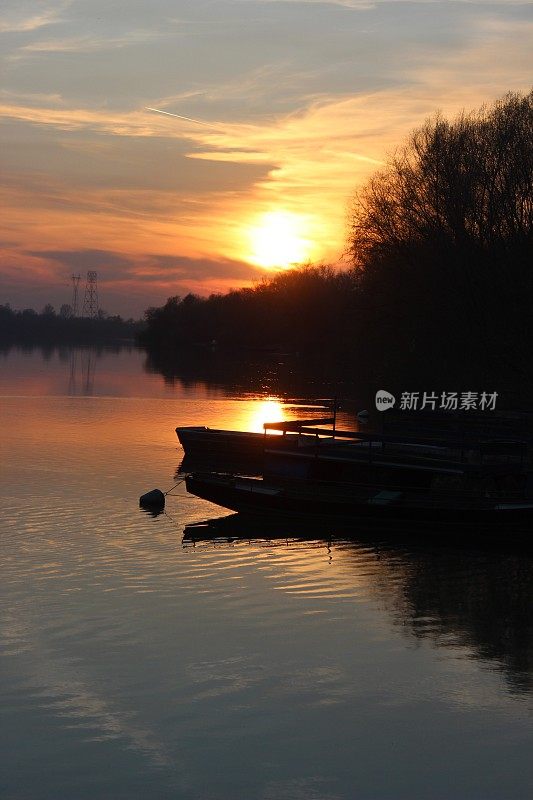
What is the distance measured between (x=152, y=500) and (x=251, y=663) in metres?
17.1

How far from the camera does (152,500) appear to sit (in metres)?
36.0

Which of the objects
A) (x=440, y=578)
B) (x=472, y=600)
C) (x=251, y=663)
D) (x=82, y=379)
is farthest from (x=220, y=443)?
(x=82, y=379)

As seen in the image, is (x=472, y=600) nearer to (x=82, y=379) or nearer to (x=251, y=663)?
(x=251, y=663)

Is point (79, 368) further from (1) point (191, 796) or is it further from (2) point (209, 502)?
(1) point (191, 796)

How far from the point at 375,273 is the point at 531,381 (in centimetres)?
2899

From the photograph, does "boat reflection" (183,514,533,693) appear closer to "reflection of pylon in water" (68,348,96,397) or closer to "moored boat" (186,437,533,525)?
"moored boat" (186,437,533,525)

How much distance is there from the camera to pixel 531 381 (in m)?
50.3

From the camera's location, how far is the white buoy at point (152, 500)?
3591 centimetres

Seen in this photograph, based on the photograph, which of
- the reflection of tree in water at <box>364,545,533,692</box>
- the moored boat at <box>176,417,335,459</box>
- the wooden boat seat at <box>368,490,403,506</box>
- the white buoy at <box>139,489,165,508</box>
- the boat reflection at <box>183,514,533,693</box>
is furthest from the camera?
the moored boat at <box>176,417,335,459</box>

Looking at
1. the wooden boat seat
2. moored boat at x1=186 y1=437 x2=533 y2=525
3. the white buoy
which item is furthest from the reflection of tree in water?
the white buoy

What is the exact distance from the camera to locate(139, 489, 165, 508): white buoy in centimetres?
3591

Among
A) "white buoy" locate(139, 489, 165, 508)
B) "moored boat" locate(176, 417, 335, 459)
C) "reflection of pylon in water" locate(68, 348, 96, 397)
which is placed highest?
"reflection of pylon in water" locate(68, 348, 96, 397)

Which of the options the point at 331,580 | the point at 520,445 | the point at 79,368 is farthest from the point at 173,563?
the point at 79,368

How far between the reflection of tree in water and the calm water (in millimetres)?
82
